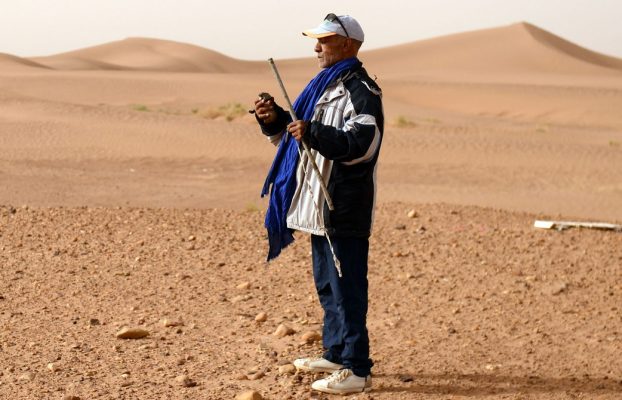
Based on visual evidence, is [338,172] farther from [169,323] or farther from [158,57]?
[158,57]

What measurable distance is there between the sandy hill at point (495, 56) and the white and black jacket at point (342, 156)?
249 ft

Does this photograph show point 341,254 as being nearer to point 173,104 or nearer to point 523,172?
point 523,172

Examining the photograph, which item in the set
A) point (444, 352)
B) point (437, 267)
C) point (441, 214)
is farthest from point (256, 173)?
point (444, 352)

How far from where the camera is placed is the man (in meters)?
5.20

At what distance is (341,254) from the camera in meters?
5.44

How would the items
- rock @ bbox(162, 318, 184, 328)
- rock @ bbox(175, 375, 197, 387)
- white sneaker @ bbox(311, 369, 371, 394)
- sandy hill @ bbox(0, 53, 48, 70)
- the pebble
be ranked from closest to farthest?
1. white sneaker @ bbox(311, 369, 371, 394)
2. rock @ bbox(175, 375, 197, 387)
3. rock @ bbox(162, 318, 184, 328)
4. the pebble
5. sandy hill @ bbox(0, 53, 48, 70)

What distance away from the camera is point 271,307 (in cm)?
807

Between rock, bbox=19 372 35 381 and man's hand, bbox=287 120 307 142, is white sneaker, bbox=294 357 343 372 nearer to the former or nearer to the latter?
man's hand, bbox=287 120 307 142

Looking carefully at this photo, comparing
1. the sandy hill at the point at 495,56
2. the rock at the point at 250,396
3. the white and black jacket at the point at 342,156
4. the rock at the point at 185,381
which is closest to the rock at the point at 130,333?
the rock at the point at 185,381

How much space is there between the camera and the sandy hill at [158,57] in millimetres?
100000

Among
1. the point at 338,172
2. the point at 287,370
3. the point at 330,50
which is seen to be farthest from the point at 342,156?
the point at 287,370

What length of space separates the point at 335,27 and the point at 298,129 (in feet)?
1.86

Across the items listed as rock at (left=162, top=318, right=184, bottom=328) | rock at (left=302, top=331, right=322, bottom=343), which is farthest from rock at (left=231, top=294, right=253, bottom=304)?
rock at (left=302, top=331, right=322, bottom=343)

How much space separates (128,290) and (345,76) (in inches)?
149
